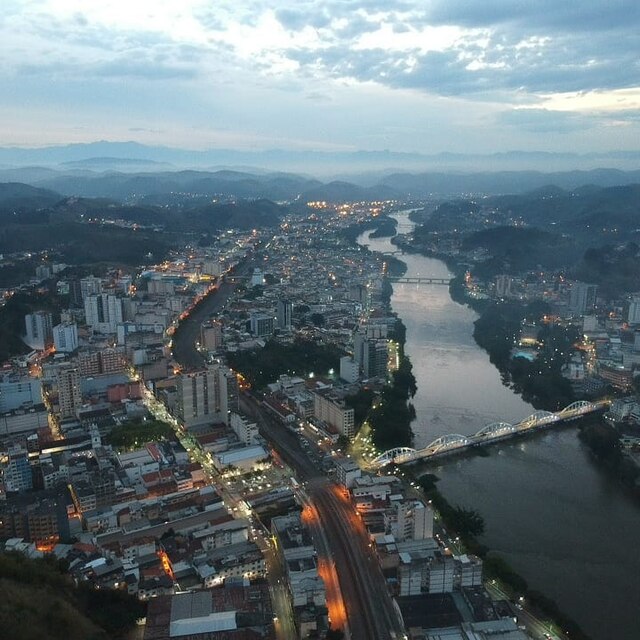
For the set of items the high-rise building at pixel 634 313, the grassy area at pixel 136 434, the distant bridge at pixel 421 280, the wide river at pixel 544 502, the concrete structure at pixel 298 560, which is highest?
the high-rise building at pixel 634 313

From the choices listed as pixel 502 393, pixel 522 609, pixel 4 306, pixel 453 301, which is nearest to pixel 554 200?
pixel 453 301

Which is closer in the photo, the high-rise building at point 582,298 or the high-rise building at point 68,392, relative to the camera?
the high-rise building at point 68,392

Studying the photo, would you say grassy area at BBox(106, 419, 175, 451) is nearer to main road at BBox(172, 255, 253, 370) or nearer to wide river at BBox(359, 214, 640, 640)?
main road at BBox(172, 255, 253, 370)

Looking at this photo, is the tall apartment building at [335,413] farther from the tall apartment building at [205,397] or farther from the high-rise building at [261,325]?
the high-rise building at [261,325]

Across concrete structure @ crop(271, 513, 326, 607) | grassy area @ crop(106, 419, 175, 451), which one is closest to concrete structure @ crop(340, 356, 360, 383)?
grassy area @ crop(106, 419, 175, 451)

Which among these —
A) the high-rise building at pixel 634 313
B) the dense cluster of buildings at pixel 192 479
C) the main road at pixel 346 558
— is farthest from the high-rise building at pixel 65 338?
the high-rise building at pixel 634 313

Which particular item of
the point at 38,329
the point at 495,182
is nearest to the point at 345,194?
the point at 495,182
